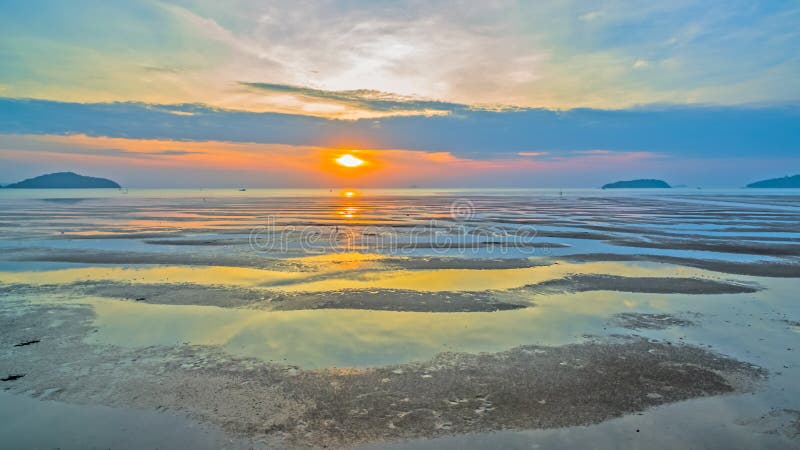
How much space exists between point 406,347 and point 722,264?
18.4 metres

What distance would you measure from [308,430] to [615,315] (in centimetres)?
995

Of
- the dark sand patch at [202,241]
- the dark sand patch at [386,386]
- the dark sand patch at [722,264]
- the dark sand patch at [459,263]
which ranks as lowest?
the dark sand patch at [386,386]

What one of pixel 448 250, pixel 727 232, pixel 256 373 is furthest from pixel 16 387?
pixel 727 232

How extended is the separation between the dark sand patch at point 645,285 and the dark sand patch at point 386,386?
5.92m

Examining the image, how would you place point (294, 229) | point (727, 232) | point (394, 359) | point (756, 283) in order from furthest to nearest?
point (294, 229) → point (727, 232) → point (756, 283) → point (394, 359)

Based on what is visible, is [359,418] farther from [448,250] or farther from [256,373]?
[448,250]

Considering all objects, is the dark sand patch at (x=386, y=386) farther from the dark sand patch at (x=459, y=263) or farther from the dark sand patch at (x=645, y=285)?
the dark sand patch at (x=459, y=263)

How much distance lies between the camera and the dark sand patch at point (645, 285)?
1641cm

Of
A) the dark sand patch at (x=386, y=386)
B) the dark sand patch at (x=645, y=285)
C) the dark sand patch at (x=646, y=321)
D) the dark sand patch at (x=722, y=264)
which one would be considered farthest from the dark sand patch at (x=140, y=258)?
the dark sand patch at (x=722, y=264)

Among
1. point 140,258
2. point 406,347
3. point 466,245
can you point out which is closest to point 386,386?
point 406,347

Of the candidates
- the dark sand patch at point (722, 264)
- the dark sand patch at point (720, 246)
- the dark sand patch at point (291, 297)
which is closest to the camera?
the dark sand patch at point (291, 297)

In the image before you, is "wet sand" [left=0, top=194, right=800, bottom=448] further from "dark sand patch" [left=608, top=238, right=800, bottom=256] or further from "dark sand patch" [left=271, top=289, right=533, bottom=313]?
"dark sand patch" [left=608, top=238, right=800, bottom=256]

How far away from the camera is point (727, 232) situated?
34469mm

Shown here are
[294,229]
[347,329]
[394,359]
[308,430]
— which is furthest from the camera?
[294,229]
